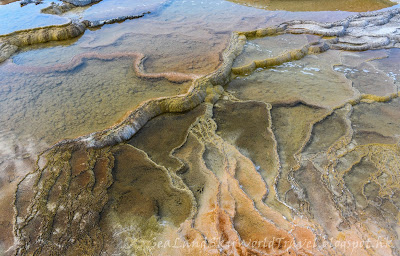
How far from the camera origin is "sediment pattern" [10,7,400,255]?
306cm

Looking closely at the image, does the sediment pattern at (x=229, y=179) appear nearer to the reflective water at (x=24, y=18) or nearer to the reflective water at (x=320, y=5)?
the reflective water at (x=320, y=5)

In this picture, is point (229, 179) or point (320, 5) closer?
point (229, 179)

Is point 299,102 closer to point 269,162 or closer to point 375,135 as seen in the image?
point 375,135

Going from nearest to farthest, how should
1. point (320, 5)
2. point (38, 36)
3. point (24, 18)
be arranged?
point (38, 36) < point (24, 18) < point (320, 5)

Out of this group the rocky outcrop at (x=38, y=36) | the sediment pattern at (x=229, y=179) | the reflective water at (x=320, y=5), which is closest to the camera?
the sediment pattern at (x=229, y=179)

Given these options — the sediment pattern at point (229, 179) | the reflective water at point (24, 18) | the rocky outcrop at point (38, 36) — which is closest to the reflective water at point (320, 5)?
the sediment pattern at point (229, 179)

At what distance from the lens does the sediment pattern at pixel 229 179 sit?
120 inches

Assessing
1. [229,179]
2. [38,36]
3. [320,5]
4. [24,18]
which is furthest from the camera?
[320,5]

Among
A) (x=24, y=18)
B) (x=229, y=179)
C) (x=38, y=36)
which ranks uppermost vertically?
(x=24, y=18)

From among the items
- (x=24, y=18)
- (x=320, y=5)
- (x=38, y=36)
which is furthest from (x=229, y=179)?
(x=24, y=18)

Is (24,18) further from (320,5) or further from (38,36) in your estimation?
(320,5)

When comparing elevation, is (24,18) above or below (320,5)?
below

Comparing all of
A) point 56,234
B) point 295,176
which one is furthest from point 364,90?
point 56,234

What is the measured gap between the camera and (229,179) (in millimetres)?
3760
